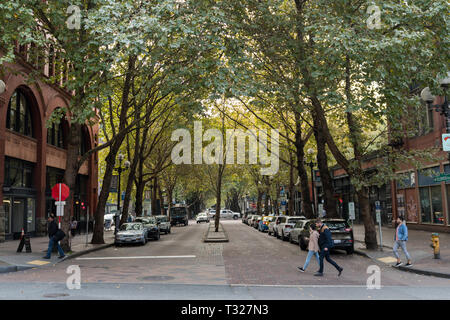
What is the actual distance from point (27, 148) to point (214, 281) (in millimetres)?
19945

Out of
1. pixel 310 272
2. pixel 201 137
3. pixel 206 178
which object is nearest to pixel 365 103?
pixel 310 272

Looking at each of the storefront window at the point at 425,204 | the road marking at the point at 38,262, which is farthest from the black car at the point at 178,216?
the road marking at the point at 38,262

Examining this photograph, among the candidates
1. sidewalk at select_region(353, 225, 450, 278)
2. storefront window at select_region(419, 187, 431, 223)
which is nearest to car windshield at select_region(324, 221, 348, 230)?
sidewalk at select_region(353, 225, 450, 278)

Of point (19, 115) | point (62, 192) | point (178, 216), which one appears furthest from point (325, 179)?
point (178, 216)

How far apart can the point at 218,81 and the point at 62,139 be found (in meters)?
23.1

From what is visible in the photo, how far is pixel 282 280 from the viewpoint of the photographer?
11977mm

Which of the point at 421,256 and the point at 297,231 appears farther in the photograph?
the point at 297,231

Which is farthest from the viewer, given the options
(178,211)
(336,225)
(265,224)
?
(178,211)

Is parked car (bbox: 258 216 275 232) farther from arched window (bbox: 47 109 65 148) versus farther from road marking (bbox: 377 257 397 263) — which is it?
road marking (bbox: 377 257 397 263)

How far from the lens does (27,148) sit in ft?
89.0

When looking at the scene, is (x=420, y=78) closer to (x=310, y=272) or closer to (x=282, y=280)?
(x=310, y=272)

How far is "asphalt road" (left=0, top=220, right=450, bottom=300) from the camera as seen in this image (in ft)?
31.5

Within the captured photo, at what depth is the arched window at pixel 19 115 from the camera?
2541cm

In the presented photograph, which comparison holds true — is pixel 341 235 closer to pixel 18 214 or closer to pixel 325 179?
pixel 325 179
